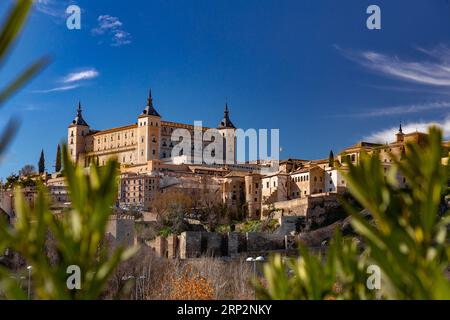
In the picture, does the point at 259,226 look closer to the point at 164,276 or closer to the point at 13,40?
the point at 164,276

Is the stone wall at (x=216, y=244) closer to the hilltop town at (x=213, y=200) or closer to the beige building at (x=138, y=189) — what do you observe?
the hilltop town at (x=213, y=200)

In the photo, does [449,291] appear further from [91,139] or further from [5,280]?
[91,139]

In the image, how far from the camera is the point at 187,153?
88.8 m

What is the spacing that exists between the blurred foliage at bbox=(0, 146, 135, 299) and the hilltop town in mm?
25147

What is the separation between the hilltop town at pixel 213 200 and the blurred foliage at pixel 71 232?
25147 millimetres

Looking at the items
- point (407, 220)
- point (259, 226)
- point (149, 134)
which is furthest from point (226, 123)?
point (407, 220)

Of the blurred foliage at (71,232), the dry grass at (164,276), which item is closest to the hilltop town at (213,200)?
the dry grass at (164,276)

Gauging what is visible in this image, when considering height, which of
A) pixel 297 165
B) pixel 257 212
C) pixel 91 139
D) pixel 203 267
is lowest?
pixel 203 267

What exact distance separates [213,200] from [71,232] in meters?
57.1

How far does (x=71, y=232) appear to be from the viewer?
1868 millimetres

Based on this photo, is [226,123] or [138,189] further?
[226,123]
